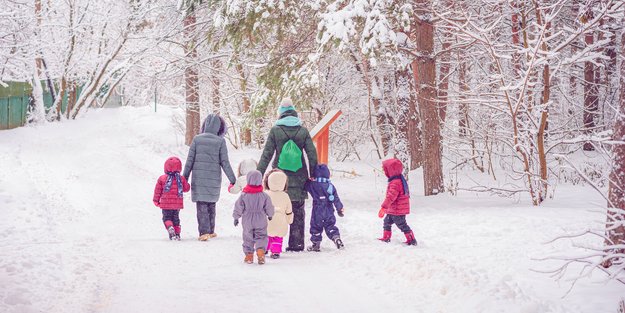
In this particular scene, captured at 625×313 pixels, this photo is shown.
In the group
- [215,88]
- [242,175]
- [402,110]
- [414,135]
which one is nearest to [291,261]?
[242,175]

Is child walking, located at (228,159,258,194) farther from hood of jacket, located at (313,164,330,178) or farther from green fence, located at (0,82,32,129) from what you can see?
green fence, located at (0,82,32,129)

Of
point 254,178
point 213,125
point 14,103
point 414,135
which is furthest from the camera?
point 14,103

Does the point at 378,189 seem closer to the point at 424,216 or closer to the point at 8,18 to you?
the point at 424,216

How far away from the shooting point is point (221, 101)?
24344 millimetres

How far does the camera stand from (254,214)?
25.9 feet

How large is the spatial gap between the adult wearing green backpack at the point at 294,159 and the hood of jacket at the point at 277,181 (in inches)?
15.6

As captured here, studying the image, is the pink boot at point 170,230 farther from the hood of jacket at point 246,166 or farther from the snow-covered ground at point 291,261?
the hood of jacket at point 246,166

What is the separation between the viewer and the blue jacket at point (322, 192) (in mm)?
8656

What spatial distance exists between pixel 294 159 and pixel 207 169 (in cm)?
175

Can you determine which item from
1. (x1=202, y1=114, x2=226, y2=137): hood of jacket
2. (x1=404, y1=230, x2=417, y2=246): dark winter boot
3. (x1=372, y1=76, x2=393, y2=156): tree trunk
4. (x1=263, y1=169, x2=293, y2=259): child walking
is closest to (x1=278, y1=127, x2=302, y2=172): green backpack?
(x1=263, y1=169, x2=293, y2=259): child walking

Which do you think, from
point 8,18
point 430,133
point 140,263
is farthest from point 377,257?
point 8,18

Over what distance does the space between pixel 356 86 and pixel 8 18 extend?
37.1 ft

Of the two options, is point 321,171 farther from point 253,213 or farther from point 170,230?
point 170,230

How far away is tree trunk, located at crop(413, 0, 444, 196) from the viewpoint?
1243 centimetres
